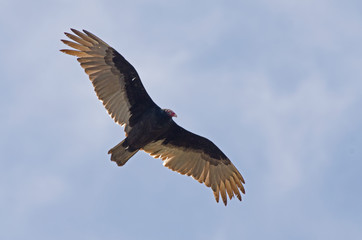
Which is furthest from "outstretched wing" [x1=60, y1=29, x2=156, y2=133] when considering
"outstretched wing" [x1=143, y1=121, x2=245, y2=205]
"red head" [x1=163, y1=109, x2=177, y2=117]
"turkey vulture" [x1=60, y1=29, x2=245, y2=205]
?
"outstretched wing" [x1=143, y1=121, x2=245, y2=205]

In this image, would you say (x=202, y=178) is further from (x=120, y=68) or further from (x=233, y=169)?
(x=120, y=68)

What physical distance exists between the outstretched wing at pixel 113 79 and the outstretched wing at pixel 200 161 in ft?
3.29

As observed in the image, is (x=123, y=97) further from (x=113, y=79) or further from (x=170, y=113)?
(x=170, y=113)

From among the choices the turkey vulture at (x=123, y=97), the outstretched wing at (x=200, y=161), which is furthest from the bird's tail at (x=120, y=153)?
the outstretched wing at (x=200, y=161)

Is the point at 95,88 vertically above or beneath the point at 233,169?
beneath

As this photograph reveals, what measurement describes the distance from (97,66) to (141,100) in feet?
3.67

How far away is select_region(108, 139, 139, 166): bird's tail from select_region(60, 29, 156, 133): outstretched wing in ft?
1.49

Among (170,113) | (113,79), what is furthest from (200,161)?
(113,79)

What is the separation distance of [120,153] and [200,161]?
83.9 inches

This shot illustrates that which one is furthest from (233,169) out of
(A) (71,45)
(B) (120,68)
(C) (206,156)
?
(A) (71,45)

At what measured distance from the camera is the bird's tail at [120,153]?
1275 centimetres

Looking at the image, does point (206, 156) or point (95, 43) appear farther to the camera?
point (206, 156)

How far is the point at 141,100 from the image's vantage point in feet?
43.3

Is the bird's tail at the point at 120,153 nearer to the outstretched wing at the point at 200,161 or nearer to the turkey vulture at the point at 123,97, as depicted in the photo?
the turkey vulture at the point at 123,97
